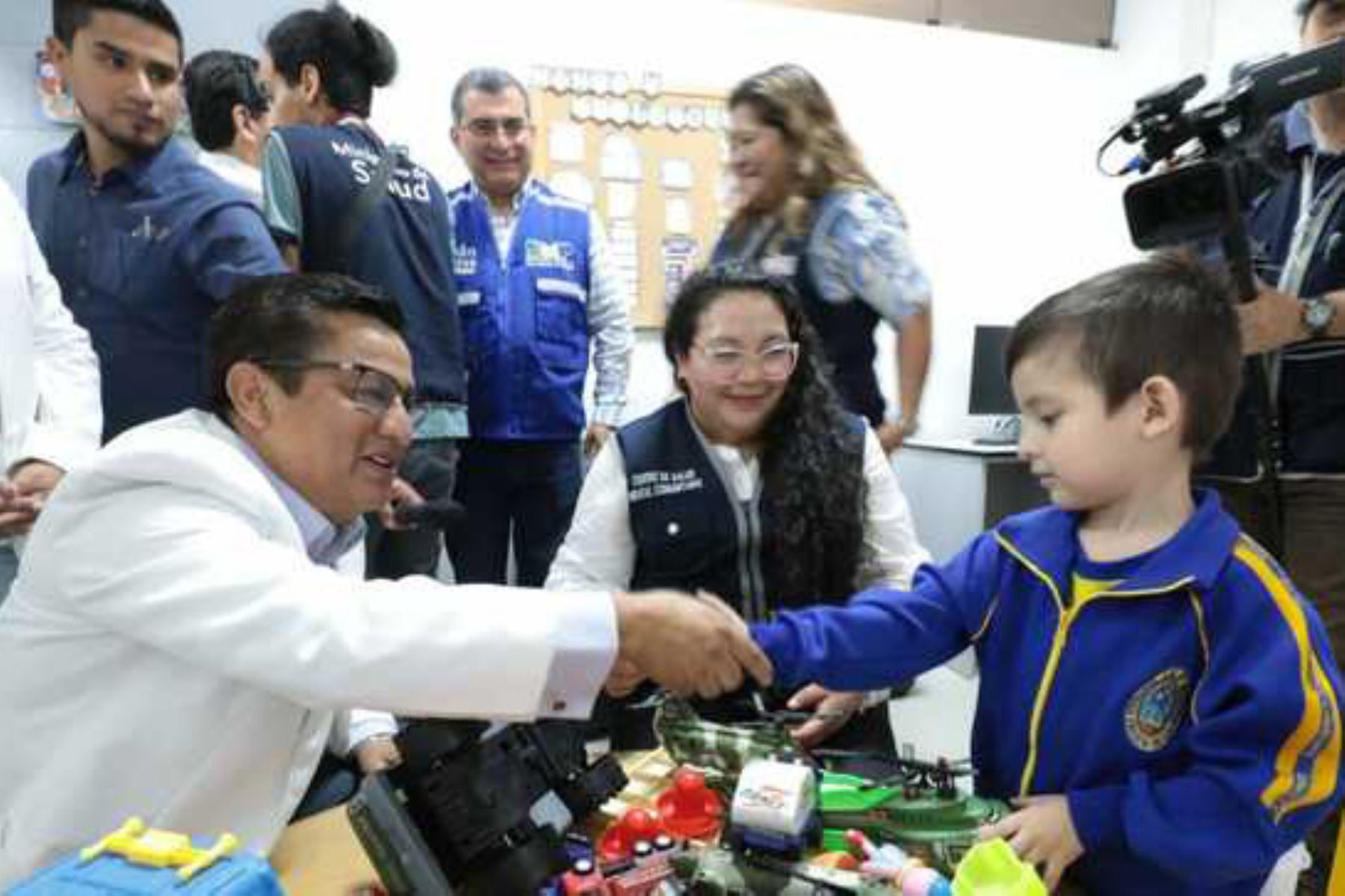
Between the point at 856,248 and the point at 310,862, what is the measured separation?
1621mm

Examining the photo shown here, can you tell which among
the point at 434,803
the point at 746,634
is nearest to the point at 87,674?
the point at 434,803

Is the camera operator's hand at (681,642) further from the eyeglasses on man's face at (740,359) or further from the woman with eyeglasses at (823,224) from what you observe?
the woman with eyeglasses at (823,224)

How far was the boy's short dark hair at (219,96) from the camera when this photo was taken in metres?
2.71

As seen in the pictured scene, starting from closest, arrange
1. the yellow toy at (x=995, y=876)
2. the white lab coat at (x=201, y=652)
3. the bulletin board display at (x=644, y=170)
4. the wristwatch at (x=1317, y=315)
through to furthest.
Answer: the yellow toy at (x=995, y=876) → the white lab coat at (x=201, y=652) → the wristwatch at (x=1317, y=315) → the bulletin board display at (x=644, y=170)

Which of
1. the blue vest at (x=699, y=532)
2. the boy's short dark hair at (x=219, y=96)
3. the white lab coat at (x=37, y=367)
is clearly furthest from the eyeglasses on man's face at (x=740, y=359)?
the boy's short dark hair at (x=219, y=96)

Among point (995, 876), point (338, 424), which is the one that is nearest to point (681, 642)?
point (995, 876)

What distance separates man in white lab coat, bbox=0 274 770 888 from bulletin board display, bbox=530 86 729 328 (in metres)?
2.96

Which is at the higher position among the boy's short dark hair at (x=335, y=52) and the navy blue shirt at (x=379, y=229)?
the boy's short dark hair at (x=335, y=52)

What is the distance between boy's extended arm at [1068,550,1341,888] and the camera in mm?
968

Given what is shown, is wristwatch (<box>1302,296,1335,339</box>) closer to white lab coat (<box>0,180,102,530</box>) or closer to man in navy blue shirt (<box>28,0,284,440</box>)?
man in navy blue shirt (<box>28,0,284,440</box>)

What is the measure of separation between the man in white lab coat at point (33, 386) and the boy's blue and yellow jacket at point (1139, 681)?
4.25 ft

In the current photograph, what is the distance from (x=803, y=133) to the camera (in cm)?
221

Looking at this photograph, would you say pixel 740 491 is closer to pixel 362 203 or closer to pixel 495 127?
pixel 362 203

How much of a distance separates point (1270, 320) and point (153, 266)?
1.98 meters
